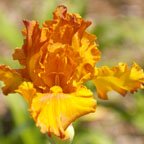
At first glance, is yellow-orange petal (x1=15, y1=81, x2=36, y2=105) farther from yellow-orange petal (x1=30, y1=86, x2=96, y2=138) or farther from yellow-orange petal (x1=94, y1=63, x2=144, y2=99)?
yellow-orange petal (x1=94, y1=63, x2=144, y2=99)

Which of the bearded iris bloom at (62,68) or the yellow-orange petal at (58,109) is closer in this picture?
the yellow-orange petal at (58,109)

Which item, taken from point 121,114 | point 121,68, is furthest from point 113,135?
point 121,68

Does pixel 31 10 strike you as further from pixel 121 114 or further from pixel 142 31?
pixel 121 114

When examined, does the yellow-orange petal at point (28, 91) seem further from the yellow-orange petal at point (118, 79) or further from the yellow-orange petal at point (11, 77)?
the yellow-orange petal at point (118, 79)

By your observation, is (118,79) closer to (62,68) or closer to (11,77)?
(62,68)

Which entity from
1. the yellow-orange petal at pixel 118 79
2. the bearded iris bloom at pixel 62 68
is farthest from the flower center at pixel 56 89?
the yellow-orange petal at pixel 118 79

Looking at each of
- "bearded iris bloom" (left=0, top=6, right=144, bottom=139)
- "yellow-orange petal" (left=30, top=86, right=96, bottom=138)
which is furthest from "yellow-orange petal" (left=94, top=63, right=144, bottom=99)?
"yellow-orange petal" (left=30, top=86, right=96, bottom=138)
